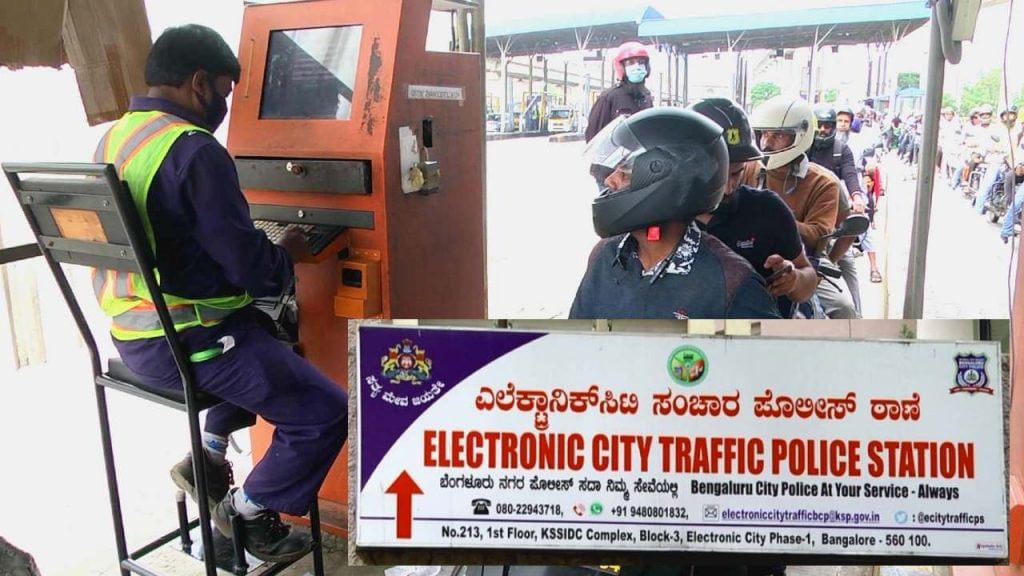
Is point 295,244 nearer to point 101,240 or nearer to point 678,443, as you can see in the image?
point 101,240

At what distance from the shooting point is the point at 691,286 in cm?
185

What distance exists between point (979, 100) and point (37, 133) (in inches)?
114

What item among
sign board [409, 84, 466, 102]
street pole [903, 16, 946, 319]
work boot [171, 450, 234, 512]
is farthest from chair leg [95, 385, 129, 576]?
street pole [903, 16, 946, 319]

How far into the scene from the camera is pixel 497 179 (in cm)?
285

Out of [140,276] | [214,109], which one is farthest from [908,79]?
[140,276]

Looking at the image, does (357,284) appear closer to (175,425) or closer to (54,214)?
(54,214)

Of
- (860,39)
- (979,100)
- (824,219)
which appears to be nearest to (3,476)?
(824,219)

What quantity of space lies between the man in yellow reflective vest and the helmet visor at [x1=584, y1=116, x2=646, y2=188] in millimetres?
783

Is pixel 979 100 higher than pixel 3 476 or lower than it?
higher

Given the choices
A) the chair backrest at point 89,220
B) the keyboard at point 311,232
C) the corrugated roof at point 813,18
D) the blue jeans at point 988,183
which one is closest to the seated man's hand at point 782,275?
the blue jeans at point 988,183

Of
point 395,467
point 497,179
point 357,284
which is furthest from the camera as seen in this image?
point 497,179

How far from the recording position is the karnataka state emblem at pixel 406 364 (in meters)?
1.44

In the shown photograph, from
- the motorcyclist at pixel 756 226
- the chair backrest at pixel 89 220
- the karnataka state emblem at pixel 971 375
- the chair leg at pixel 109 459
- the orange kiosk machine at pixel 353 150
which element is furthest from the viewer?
the orange kiosk machine at pixel 353 150

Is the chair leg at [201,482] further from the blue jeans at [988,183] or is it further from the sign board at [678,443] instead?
the blue jeans at [988,183]
